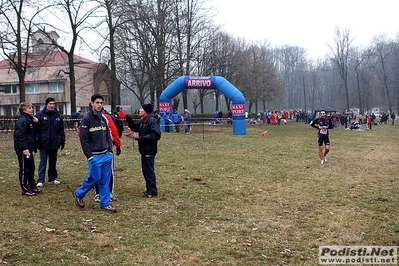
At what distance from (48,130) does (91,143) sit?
7.78 ft

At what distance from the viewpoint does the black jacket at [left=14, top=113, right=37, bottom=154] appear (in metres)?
7.08

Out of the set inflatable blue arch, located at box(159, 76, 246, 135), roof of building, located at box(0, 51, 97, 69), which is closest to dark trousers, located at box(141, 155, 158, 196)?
inflatable blue arch, located at box(159, 76, 246, 135)

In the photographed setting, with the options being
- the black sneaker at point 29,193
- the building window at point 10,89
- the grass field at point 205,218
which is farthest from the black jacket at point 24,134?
the building window at point 10,89

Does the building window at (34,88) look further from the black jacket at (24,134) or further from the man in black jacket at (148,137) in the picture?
the man in black jacket at (148,137)

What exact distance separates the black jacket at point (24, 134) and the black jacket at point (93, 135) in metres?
1.76

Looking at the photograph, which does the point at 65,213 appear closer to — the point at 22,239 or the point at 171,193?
the point at 22,239

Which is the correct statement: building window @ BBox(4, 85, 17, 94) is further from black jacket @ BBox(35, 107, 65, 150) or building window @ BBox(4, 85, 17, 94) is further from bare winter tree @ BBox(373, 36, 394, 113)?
bare winter tree @ BBox(373, 36, 394, 113)

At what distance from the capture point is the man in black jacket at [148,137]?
7180 millimetres

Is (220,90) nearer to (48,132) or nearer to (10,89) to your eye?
(48,132)

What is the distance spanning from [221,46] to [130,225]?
41.8 meters

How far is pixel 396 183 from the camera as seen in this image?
9.04 m

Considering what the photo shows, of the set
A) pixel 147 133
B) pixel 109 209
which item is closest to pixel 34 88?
pixel 147 133

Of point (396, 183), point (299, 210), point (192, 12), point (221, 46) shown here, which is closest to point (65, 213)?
point (299, 210)

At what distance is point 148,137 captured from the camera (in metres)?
7.13
